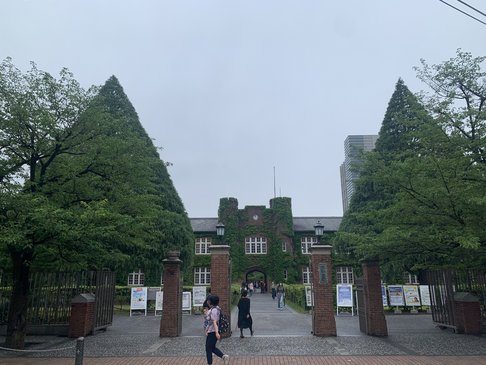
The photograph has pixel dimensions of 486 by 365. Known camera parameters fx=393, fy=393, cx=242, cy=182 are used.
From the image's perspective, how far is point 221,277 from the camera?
13016mm

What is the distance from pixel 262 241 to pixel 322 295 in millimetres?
33740

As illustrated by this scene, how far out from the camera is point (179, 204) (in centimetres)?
3022

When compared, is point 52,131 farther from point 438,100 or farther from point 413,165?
point 438,100

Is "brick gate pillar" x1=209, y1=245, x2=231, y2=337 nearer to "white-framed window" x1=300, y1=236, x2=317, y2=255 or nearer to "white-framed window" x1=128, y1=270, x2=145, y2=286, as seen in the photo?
"white-framed window" x1=128, y1=270, x2=145, y2=286

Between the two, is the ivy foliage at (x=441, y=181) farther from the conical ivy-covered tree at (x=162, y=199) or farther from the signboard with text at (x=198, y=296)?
the conical ivy-covered tree at (x=162, y=199)

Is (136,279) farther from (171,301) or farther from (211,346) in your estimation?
(211,346)

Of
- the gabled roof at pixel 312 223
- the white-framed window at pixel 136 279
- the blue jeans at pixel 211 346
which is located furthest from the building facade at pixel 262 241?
the blue jeans at pixel 211 346

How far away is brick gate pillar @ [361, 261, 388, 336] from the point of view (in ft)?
41.9

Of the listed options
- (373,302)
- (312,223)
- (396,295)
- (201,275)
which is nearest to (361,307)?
(373,302)

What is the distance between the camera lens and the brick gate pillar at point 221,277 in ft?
42.4

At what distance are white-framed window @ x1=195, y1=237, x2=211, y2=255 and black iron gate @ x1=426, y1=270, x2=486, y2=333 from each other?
3394 centimetres

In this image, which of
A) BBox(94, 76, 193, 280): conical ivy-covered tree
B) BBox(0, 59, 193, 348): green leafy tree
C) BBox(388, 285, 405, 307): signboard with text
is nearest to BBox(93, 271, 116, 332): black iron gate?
BBox(0, 59, 193, 348): green leafy tree

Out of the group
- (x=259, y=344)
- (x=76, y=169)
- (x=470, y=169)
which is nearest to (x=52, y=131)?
(x=76, y=169)

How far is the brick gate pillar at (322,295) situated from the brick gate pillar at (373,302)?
4.07 ft
